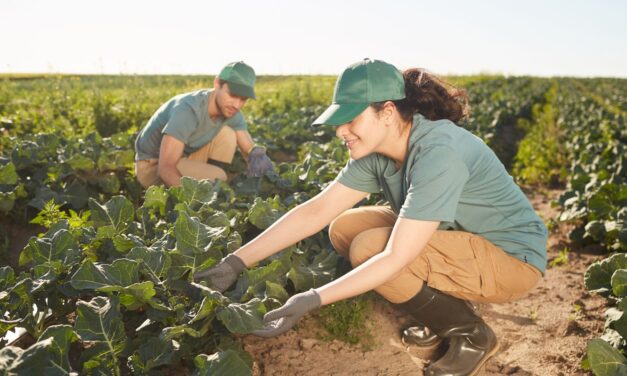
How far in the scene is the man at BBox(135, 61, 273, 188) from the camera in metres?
3.61

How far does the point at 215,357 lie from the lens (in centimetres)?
167

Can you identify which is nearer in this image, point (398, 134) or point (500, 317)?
point (398, 134)

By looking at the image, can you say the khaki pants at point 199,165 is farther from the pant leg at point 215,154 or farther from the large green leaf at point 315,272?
the large green leaf at point 315,272

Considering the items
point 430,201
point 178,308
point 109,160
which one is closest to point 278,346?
point 178,308

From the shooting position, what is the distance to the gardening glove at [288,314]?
6.19ft

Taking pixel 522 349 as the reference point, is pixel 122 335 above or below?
above

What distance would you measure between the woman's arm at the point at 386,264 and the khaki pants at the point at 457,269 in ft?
1.11

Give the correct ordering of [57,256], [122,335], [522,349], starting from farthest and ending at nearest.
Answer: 1. [522,349]
2. [57,256]
3. [122,335]

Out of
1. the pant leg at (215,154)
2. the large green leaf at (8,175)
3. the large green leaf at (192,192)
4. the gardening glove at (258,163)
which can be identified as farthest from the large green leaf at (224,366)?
the large green leaf at (8,175)

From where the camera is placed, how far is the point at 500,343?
275cm

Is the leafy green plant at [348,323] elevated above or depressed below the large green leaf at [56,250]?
below

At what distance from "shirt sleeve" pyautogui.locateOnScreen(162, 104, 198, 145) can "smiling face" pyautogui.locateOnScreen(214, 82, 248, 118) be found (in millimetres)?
242

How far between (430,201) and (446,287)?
584mm

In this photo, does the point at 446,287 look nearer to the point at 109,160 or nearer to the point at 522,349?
the point at 522,349
